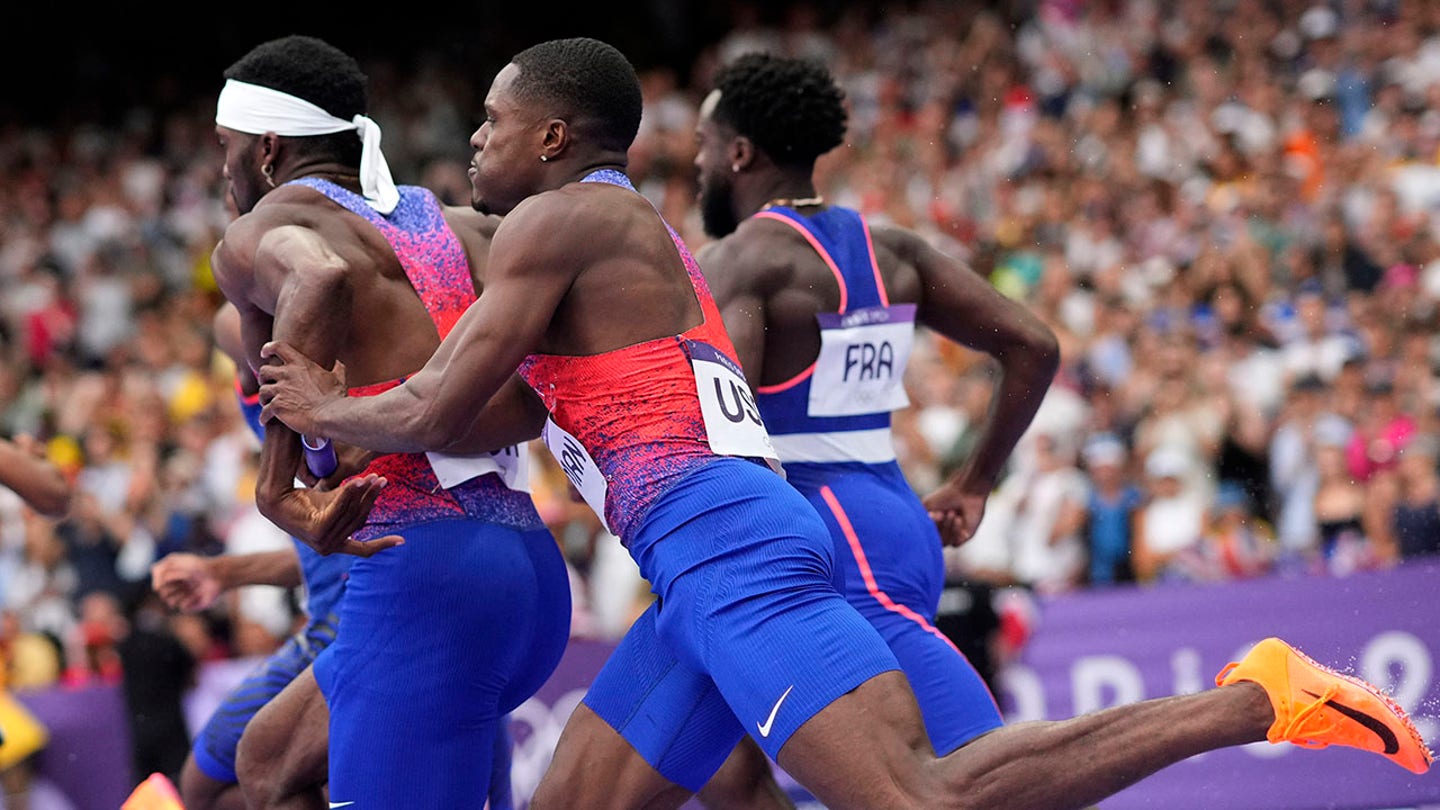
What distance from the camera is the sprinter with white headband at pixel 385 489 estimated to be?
3934mm

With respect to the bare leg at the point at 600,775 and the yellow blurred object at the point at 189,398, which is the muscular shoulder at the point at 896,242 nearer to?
the bare leg at the point at 600,775

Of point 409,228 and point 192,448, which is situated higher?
point 409,228

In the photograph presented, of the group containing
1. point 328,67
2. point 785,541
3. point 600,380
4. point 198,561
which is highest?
point 328,67

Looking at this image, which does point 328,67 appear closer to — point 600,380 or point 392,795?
point 600,380

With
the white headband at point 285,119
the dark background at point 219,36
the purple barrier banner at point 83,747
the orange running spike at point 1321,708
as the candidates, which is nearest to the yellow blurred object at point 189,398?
the purple barrier banner at point 83,747

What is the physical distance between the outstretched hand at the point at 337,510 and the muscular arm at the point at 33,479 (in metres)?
1.69

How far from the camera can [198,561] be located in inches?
212

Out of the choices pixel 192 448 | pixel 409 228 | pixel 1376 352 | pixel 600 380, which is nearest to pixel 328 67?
pixel 409 228

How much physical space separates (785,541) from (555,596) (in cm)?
87

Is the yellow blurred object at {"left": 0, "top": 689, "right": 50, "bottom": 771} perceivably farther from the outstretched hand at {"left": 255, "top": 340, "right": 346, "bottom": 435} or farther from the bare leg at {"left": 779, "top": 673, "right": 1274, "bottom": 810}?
the bare leg at {"left": 779, "top": 673, "right": 1274, "bottom": 810}

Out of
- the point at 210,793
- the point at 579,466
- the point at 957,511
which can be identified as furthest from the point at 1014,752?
the point at 210,793

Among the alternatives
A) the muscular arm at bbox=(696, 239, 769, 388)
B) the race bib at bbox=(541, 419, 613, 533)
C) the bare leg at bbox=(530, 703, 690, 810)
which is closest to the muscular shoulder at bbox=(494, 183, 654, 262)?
the race bib at bbox=(541, 419, 613, 533)

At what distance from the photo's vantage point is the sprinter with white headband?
12.9 feet

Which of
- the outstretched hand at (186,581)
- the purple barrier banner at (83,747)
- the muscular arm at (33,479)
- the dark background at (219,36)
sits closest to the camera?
the muscular arm at (33,479)
